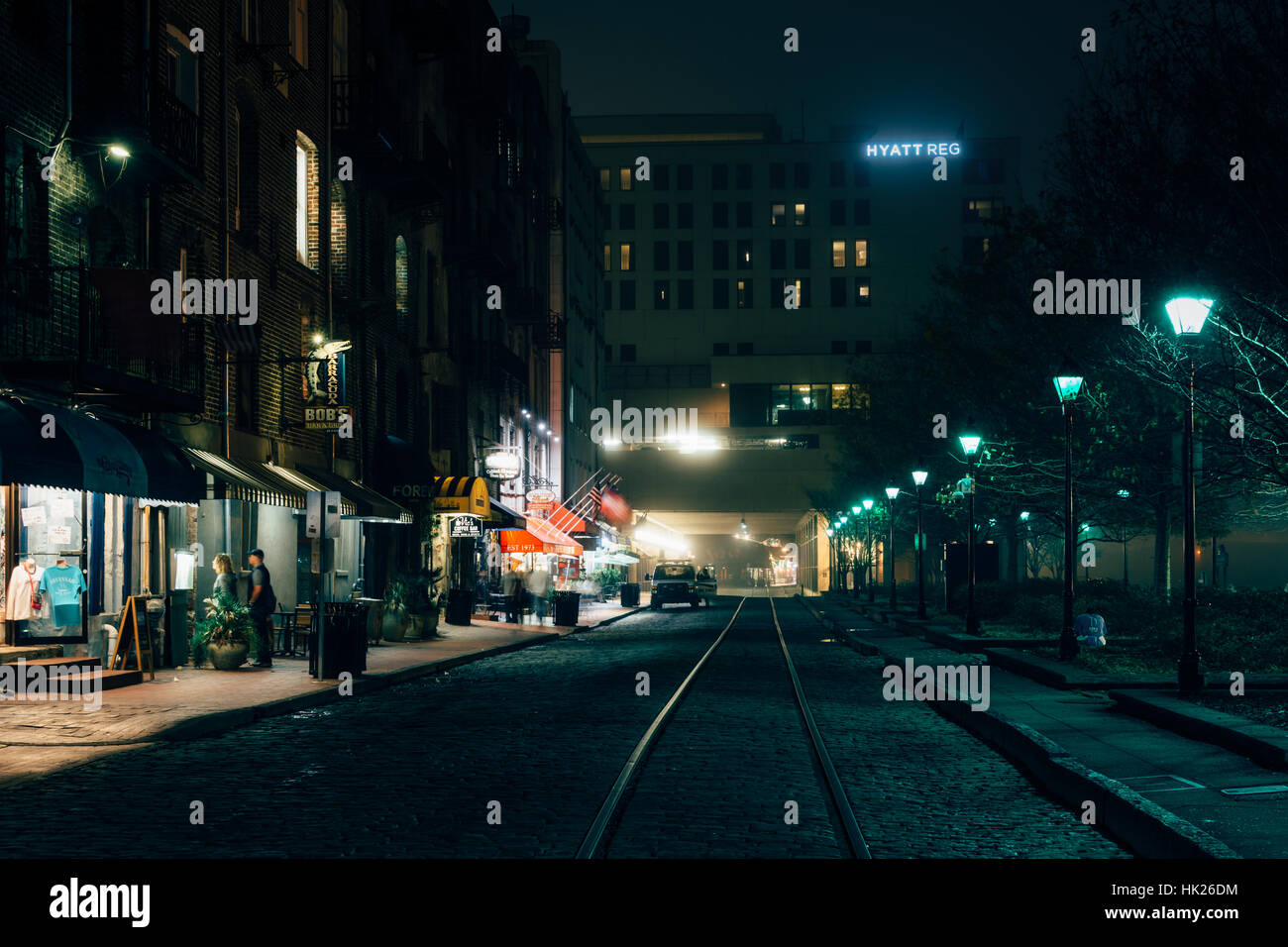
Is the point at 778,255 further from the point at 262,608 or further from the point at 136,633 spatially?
the point at 136,633

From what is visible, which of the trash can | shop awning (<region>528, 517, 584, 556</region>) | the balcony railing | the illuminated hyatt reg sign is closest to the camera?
the balcony railing

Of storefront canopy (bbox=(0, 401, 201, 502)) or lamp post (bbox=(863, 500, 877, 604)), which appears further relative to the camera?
lamp post (bbox=(863, 500, 877, 604))

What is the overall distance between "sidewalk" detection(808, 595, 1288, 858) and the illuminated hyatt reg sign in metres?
96.9

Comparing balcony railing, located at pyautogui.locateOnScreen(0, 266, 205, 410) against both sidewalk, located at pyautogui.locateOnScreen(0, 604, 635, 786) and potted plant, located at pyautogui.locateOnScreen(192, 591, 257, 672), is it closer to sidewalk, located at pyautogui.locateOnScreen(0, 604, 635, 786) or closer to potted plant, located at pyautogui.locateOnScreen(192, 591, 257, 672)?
potted plant, located at pyautogui.locateOnScreen(192, 591, 257, 672)

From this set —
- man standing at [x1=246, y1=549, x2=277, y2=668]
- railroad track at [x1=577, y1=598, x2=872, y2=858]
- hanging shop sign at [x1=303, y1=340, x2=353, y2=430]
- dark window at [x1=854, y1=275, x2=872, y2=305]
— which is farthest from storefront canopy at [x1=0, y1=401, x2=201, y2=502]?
dark window at [x1=854, y1=275, x2=872, y2=305]

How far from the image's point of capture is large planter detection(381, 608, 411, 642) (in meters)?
31.3

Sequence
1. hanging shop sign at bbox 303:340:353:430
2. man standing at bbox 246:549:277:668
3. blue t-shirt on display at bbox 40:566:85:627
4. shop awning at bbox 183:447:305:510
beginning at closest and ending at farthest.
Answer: blue t-shirt on display at bbox 40:566:85:627, shop awning at bbox 183:447:305:510, man standing at bbox 246:549:277:668, hanging shop sign at bbox 303:340:353:430

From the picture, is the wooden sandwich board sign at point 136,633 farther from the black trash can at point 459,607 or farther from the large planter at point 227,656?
the black trash can at point 459,607

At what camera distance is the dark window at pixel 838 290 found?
Result: 111000mm

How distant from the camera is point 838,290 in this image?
364ft

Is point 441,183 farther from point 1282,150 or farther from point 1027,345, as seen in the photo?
point 1282,150

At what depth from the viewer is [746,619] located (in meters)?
49.7

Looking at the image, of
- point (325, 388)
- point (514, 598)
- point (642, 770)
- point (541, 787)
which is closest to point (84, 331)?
point (642, 770)
